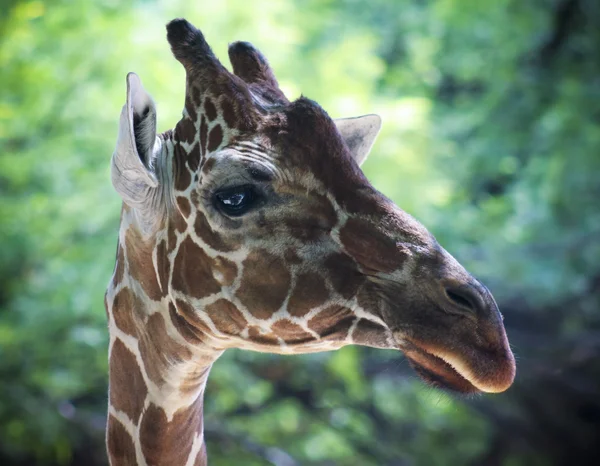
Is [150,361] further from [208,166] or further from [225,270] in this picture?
[208,166]

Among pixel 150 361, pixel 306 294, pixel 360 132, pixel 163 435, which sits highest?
pixel 360 132

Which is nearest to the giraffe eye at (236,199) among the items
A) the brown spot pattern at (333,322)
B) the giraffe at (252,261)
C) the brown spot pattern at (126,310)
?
the giraffe at (252,261)

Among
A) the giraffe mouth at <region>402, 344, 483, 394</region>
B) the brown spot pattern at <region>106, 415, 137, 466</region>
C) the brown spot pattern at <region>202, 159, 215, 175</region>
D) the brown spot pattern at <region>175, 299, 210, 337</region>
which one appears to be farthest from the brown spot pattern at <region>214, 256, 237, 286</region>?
the brown spot pattern at <region>106, 415, 137, 466</region>

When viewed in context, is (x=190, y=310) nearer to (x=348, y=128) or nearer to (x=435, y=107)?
(x=348, y=128)

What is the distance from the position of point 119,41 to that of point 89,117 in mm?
617

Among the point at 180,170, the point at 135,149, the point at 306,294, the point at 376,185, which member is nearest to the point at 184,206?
the point at 180,170

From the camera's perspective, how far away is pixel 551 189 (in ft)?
23.1

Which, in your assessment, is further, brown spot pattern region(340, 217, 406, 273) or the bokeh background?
the bokeh background

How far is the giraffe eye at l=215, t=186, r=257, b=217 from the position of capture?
1764 millimetres

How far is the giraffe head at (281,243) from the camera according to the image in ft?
5.19

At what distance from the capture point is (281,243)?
1759mm

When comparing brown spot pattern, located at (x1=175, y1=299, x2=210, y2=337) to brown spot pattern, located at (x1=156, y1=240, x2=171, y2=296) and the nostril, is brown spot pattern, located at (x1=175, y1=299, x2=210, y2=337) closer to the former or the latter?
brown spot pattern, located at (x1=156, y1=240, x2=171, y2=296)

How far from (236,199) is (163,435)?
70 centimetres

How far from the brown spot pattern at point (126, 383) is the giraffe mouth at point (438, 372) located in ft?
2.63
